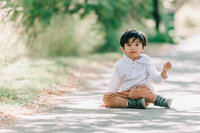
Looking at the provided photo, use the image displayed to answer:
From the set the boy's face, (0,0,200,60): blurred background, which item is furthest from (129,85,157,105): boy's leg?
(0,0,200,60): blurred background

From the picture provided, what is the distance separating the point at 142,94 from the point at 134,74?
15.3 inches

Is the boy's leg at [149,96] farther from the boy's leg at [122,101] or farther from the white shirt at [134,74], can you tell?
the white shirt at [134,74]

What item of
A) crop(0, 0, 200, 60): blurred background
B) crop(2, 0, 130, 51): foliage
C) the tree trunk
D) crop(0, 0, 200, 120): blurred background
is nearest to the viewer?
crop(0, 0, 200, 120): blurred background

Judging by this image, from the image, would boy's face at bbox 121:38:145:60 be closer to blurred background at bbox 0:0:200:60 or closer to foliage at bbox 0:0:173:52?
blurred background at bbox 0:0:200:60

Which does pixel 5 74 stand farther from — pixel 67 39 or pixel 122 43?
pixel 67 39

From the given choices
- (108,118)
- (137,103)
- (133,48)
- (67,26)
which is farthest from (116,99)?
(67,26)

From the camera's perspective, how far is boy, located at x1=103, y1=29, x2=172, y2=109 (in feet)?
22.1

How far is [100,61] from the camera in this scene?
15.1 metres

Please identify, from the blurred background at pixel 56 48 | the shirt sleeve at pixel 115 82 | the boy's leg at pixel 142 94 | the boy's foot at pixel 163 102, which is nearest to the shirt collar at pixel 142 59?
the shirt sleeve at pixel 115 82

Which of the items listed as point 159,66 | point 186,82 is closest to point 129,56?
point 186,82

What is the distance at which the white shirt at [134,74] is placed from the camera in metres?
6.92

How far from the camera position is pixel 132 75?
6918 mm

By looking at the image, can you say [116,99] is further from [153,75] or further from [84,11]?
[84,11]

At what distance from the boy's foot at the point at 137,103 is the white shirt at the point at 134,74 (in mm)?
313
